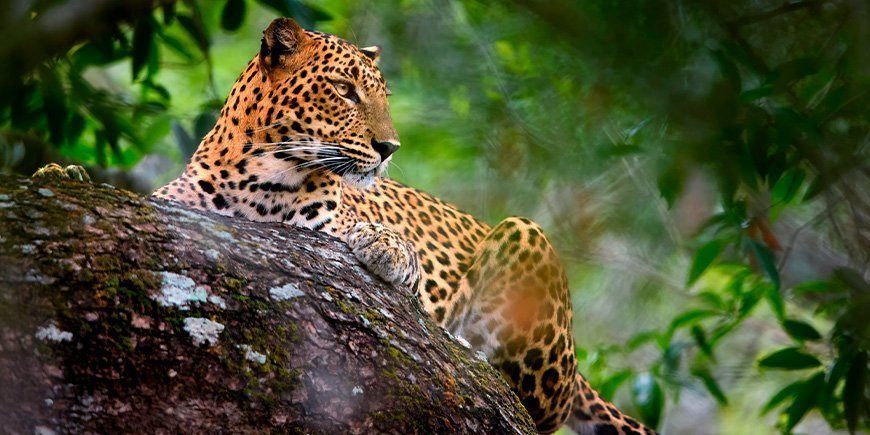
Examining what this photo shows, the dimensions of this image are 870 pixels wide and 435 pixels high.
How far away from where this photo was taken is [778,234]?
570 cm

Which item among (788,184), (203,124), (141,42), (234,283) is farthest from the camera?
(203,124)

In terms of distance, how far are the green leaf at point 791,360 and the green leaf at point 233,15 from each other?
135 inches

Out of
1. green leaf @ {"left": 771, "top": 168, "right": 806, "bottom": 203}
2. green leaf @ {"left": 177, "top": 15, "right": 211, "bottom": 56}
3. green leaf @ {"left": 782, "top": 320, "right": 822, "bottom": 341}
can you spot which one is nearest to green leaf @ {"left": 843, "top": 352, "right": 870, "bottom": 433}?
green leaf @ {"left": 771, "top": 168, "right": 806, "bottom": 203}

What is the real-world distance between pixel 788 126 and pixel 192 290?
77.1 inches

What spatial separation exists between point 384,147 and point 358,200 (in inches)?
42.3

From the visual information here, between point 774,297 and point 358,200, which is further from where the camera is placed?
point 774,297

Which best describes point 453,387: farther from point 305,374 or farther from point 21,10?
point 21,10

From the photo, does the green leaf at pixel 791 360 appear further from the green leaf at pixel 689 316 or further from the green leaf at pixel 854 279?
the green leaf at pixel 854 279

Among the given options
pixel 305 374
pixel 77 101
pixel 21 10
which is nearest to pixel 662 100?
pixel 21 10

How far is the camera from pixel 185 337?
10.5ft

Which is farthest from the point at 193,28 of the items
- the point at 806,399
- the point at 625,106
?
the point at 625,106

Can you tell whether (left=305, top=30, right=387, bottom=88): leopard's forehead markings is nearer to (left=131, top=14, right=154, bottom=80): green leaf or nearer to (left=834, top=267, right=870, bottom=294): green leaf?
(left=131, top=14, right=154, bottom=80): green leaf

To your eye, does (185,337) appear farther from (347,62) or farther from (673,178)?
(347,62)

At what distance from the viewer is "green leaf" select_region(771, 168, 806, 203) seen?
115 inches
